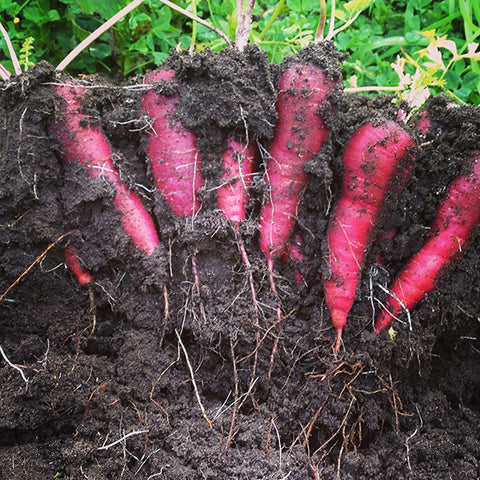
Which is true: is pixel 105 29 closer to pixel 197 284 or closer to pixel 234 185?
pixel 234 185

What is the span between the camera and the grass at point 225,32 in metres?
2.34

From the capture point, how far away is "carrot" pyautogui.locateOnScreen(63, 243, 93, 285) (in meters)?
1.71

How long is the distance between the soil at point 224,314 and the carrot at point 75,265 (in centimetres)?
2

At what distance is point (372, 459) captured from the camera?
1.53 metres

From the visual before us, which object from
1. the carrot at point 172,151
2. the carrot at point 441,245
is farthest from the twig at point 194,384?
the carrot at point 441,245

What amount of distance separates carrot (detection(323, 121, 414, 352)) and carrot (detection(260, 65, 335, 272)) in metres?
0.15

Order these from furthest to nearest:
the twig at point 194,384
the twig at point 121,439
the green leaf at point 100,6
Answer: the green leaf at point 100,6 < the twig at point 194,384 < the twig at point 121,439

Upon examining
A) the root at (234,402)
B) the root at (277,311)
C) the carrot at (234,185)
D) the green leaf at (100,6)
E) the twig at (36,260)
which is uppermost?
the green leaf at (100,6)

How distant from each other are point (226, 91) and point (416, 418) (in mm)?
1346

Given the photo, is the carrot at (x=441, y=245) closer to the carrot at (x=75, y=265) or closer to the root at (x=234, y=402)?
the root at (x=234, y=402)

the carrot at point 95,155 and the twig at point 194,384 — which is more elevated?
the carrot at point 95,155

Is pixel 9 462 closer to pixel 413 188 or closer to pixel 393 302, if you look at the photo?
pixel 393 302

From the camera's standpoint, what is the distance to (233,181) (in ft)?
5.49

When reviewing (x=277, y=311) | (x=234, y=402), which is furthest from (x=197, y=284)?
(x=234, y=402)
